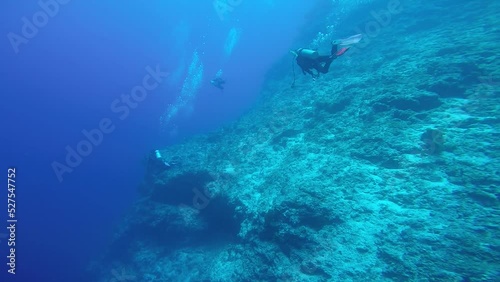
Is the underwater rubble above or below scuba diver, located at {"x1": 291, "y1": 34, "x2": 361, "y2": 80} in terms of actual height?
below

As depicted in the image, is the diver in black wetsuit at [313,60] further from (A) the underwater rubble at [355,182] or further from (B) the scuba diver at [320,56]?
(A) the underwater rubble at [355,182]
